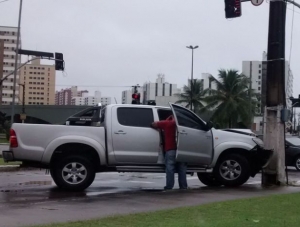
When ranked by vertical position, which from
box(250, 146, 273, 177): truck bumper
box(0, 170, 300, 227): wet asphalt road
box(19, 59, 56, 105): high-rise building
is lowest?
box(0, 170, 300, 227): wet asphalt road

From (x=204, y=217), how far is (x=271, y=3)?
25.8 feet

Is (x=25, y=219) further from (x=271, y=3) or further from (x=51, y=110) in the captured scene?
(x=51, y=110)

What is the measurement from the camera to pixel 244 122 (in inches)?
2468

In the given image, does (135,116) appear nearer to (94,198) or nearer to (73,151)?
(73,151)

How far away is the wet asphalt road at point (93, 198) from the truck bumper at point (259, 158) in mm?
473

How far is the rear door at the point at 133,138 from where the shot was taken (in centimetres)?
1266

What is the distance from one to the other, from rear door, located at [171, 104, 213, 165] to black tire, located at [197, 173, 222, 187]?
1014 millimetres

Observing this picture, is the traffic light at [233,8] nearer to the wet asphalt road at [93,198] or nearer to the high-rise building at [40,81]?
the wet asphalt road at [93,198]

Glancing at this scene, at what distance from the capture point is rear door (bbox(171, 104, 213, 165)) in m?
12.9

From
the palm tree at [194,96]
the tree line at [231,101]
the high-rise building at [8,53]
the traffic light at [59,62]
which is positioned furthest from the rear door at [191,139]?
the high-rise building at [8,53]

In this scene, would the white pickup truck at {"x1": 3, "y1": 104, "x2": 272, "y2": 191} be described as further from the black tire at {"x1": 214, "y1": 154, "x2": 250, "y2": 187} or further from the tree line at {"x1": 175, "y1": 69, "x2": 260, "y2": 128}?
the tree line at {"x1": 175, "y1": 69, "x2": 260, "y2": 128}

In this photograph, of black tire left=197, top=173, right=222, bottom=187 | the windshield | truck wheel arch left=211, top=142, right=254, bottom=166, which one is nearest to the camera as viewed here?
truck wheel arch left=211, top=142, right=254, bottom=166

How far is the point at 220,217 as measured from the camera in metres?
8.50

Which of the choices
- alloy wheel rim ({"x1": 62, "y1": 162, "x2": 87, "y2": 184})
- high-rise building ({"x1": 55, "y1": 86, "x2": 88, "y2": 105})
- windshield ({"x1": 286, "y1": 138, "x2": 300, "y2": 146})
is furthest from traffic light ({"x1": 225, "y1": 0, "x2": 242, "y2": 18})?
high-rise building ({"x1": 55, "y1": 86, "x2": 88, "y2": 105})
